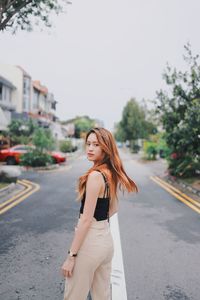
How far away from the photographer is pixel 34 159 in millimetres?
21344

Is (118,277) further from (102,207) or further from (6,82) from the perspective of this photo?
(6,82)

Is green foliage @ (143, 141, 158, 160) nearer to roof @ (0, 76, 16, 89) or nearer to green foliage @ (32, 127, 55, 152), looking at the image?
green foliage @ (32, 127, 55, 152)

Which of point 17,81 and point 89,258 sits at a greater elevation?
point 17,81

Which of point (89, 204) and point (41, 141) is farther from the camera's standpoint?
point (41, 141)

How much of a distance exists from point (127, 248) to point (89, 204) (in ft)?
11.1

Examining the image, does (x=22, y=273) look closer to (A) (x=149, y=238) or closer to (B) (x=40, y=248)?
(B) (x=40, y=248)

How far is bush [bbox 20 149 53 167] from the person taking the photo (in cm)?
2139

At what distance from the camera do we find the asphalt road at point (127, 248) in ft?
12.9

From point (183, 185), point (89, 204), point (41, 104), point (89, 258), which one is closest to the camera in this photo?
point (89, 204)

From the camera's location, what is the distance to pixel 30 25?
1270 cm

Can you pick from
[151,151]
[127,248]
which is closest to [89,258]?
[127,248]

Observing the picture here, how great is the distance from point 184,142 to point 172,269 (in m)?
9.92

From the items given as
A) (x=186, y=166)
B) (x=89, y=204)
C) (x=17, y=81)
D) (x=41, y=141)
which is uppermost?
(x=17, y=81)

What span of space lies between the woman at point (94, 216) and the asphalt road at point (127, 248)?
141 cm
